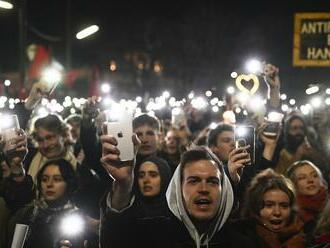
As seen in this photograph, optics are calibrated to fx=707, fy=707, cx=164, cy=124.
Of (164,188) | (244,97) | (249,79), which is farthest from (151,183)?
(244,97)

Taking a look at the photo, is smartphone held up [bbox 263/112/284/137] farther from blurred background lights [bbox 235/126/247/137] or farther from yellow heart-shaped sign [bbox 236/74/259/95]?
blurred background lights [bbox 235/126/247/137]

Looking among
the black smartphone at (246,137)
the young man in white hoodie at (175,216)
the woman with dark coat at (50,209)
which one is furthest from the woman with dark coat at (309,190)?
the young man in white hoodie at (175,216)

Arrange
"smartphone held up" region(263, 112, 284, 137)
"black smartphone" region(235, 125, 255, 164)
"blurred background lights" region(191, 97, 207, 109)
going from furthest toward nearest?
"blurred background lights" region(191, 97, 207, 109) → "smartphone held up" region(263, 112, 284, 137) → "black smartphone" region(235, 125, 255, 164)

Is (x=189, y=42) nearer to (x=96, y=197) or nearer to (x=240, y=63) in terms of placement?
(x=240, y=63)

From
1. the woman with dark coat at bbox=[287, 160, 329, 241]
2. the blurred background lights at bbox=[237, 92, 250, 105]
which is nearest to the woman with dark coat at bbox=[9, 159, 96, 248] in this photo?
the woman with dark coat at bbox=[287, 160, 329, 241]

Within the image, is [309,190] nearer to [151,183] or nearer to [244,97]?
[151,183]

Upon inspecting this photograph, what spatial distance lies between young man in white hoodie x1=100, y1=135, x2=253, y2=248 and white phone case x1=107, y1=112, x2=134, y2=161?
0.04 m

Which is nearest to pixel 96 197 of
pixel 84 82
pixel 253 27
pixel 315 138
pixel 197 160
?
pixel 197 160

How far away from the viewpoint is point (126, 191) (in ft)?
13.0

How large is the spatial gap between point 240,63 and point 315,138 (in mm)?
38003

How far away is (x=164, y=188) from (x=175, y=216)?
175 cm

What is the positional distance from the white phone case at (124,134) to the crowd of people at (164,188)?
0.12ft

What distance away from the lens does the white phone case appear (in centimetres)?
392

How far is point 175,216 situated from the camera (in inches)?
159
